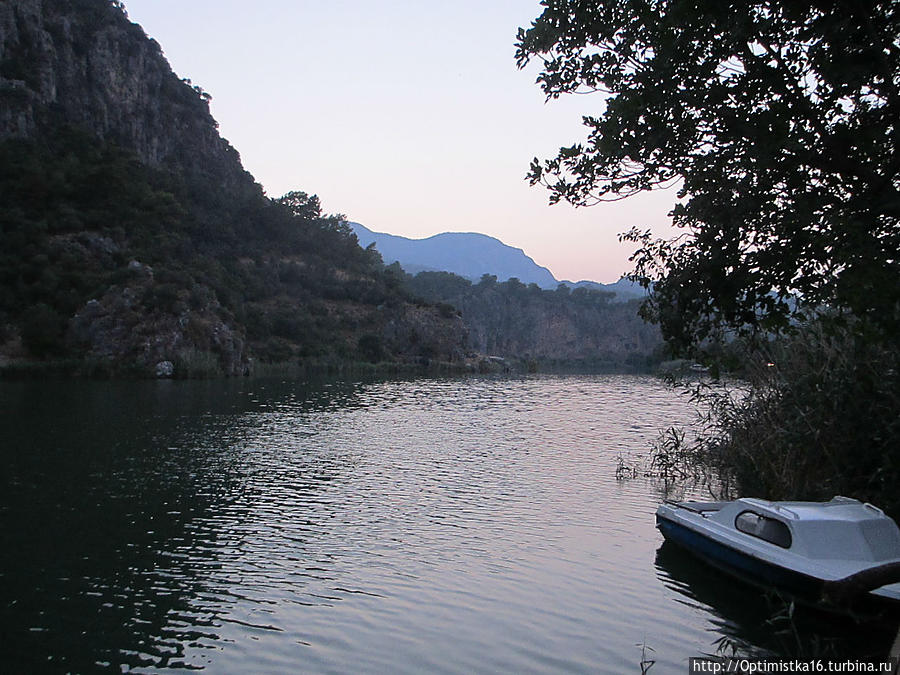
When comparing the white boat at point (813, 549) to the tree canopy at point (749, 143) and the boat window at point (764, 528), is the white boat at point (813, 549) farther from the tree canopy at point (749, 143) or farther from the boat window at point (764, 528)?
the tree canopy at point (749, 143)

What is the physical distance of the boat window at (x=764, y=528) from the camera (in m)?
12.7

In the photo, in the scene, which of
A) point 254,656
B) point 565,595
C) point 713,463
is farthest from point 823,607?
point 713,463

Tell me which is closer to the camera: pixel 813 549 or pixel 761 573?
pixel 813 549

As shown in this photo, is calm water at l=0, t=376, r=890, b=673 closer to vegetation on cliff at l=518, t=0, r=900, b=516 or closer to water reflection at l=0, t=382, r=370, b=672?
water reflection at l=0, t=382, r=370, b=672

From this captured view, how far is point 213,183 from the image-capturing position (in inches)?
4801

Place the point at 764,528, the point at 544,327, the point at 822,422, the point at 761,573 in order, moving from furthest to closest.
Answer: the point at 544,327 < the point at 822,422 < the point at 764,528 < the point at 761,573

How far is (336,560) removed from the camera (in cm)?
1470

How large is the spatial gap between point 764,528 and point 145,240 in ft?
268

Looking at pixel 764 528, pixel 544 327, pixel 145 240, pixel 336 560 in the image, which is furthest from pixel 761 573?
pixel 544 327

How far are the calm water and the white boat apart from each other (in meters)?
0.69

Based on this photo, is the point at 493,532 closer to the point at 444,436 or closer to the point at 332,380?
the point at 444,436

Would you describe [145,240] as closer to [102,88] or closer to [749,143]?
[102,88]

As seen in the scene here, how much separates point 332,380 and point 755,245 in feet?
208

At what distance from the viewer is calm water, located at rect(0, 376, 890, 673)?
34.3 ft
